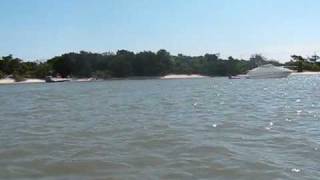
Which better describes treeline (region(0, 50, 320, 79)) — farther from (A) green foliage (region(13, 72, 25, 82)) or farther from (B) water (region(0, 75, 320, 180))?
(B) water (region(0, 75, 320, 180))

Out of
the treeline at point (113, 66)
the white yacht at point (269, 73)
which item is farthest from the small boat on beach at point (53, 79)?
the white yacht at point (269, 73)

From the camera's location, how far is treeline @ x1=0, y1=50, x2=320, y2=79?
13262cm

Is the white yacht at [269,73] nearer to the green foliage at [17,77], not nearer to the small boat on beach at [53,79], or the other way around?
the small boat on beach at [53,79]

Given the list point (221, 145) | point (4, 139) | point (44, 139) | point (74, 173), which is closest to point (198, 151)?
point (221, 145)

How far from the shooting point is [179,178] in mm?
9938

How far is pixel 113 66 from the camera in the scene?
13662 centimetres

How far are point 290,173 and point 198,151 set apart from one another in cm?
290

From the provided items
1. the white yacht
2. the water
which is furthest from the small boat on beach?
the water

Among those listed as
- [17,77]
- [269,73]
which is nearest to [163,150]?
[269,73]

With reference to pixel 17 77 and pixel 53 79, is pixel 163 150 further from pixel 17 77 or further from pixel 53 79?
pixel 53 79

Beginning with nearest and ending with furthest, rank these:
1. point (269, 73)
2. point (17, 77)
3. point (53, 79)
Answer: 1. point (269, 73)
2. point (17, 77)
3. point (53, 79)

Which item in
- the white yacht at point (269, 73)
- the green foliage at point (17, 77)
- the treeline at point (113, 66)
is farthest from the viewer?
the treeline at point (113, 66)

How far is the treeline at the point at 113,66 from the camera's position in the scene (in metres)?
133

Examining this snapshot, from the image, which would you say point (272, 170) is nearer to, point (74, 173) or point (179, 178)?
point (179, 178)
